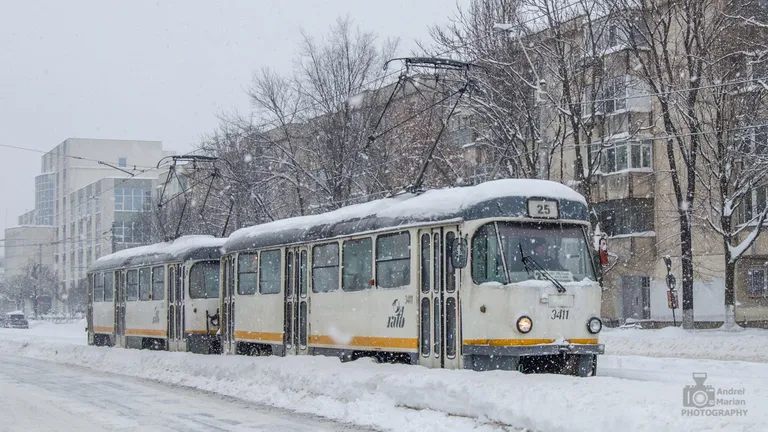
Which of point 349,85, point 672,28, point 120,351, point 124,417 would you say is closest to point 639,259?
point 672,28

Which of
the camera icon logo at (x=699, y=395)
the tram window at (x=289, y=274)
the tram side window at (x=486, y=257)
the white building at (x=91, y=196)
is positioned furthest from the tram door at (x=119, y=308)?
the white building at (x=91, y=196)

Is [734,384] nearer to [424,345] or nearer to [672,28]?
[424,345]

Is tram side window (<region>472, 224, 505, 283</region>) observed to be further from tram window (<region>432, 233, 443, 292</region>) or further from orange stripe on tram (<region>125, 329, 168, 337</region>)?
orange stripe on tram (<region>125, 329, 168, 337</region>)

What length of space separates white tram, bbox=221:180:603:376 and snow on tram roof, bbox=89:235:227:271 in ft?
26.8

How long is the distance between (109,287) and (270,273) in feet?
44.2

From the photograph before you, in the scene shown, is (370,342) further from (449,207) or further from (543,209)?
(543,209)

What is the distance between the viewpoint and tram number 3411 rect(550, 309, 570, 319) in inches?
531

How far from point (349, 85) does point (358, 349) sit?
2588cm

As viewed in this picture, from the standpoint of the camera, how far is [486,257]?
13.9m

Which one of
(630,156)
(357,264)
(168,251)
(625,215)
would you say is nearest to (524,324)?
(357,264)

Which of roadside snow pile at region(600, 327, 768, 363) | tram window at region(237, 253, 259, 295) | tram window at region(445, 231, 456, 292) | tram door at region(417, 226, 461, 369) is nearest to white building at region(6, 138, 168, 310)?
roadside snow pile at region(600, 327, 768, 363)

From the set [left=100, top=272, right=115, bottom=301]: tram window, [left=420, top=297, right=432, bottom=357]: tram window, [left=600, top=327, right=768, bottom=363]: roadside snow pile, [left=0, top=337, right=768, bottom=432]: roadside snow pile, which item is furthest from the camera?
[left=100, top=272, right=115, bottom=301]: tram window

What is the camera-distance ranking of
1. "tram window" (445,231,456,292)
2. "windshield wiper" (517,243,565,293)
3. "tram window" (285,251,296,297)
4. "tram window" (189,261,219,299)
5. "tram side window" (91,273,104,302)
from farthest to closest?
"tram side window" (91,273,104,302)
"tram window" (189,261,219,299)
"tram window" (285,251,296,297)
"tram window" (445,231,456,292)
"windshield wiper" (517,243,565,293)

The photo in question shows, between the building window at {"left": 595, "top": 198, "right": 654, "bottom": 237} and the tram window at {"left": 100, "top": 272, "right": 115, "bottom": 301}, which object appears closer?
the tram window at {"left": 100, "top": 272, "right": 115, "bottom": 301}
